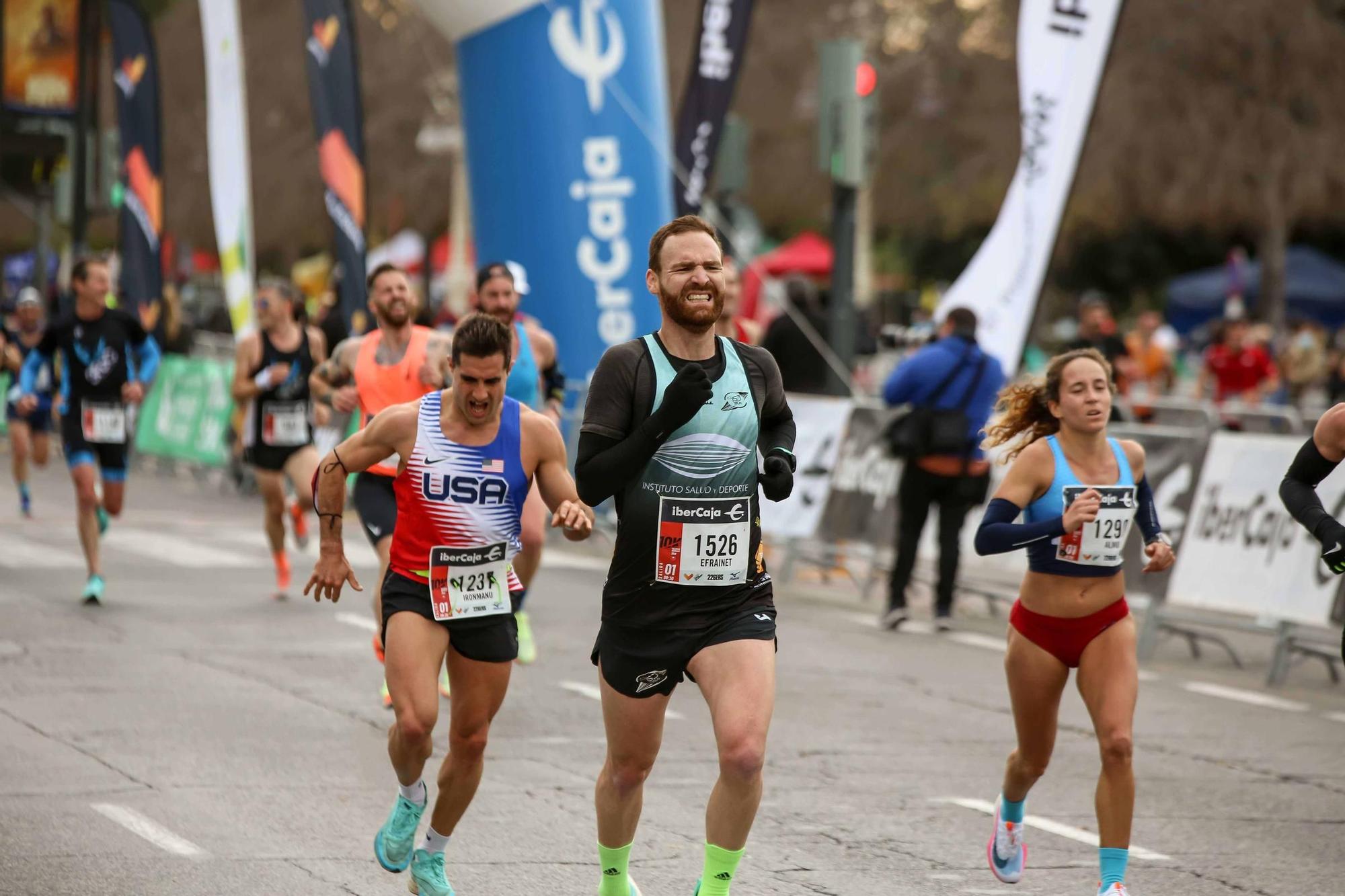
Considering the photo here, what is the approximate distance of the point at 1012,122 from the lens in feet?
128

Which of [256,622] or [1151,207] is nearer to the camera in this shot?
[256,622]

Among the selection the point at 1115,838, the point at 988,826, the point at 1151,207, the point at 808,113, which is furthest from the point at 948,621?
the point at 808,113

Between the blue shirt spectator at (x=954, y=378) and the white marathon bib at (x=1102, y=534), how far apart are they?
6.16 m

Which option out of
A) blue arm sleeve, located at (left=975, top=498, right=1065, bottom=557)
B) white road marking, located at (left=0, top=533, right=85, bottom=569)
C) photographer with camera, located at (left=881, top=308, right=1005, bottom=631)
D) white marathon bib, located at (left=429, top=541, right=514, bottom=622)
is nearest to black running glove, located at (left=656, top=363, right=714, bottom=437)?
white marathon bib, located at (left=429, top=541, right=514, bottom=622)

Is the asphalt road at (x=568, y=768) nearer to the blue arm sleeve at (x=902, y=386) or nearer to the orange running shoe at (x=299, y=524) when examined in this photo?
the orange running shoe at (x=299, y=524)

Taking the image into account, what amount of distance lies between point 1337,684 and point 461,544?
707 centimetres

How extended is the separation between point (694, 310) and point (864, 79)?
11009 millimetres

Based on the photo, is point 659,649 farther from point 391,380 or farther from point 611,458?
point 391,380

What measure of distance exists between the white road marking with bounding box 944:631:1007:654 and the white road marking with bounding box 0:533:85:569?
20.3ft

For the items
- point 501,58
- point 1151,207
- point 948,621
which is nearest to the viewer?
point 948,621

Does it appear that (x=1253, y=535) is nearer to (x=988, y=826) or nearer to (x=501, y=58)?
(x=988, y=826)

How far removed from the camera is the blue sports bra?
632 centimetres

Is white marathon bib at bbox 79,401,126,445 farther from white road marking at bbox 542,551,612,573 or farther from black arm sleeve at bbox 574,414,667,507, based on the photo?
black arm sleeve at bbox 574,414,667,507

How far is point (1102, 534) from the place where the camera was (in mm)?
6355
